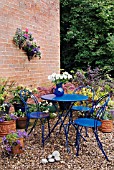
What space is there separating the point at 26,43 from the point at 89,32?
436 cm

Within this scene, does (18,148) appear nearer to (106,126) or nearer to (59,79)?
(59,79)

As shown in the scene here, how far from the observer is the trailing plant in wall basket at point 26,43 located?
15.8 feet

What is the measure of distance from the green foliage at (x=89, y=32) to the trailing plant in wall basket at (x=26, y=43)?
3.73m

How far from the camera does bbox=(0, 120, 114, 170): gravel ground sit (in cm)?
289

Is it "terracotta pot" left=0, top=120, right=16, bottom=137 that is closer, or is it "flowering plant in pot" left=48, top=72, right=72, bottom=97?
"flowering plant in pot" left=48, top=72, right=72, bottom=97

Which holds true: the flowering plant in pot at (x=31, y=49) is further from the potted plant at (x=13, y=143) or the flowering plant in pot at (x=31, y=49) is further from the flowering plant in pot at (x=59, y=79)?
the potted plant at (x=13, y=143)

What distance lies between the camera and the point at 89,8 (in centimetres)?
877

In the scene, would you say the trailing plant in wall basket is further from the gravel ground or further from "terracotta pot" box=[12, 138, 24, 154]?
"terracotta pot" box=[12, 138, 24, 154]

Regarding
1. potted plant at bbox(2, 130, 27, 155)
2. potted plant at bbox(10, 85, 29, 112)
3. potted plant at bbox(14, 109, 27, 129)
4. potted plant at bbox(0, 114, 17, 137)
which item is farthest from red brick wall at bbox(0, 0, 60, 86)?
potted plant at bbox(2, 130, 27, 155)

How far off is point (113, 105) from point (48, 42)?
243cm

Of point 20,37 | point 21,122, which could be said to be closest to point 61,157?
point 21,122

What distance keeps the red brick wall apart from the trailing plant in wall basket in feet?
0.31

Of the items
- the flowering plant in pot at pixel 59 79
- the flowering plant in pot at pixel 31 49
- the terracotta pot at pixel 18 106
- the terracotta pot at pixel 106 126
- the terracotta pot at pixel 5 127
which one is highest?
the flowering plant in pot at pixel 31 49

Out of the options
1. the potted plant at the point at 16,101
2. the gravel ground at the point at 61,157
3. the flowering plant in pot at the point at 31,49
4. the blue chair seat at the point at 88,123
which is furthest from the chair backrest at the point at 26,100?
the flowering plant in pot at the point at 31,49
